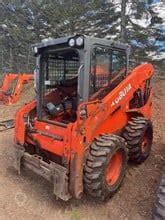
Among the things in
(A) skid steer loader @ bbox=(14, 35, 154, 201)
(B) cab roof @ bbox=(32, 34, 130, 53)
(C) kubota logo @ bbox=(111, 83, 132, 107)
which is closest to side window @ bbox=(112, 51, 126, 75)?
(A) skid steer loader @ bbox=(14, 35, 154, 201)

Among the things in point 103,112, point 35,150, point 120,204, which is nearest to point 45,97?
point 35,150

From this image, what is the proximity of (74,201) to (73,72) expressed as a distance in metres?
2.28

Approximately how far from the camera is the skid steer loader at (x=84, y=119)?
4422mm

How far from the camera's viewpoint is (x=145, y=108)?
6152 millimetres

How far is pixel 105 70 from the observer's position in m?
5.09

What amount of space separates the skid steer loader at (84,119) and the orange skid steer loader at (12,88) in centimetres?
750

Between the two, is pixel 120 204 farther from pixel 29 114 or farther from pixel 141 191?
pixel 29 114

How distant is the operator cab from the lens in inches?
182

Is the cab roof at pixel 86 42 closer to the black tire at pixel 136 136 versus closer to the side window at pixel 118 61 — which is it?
the side window at pixel 118 61

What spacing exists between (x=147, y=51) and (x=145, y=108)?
8278 mm

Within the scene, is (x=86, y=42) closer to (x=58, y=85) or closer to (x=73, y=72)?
(x=73, y=72)

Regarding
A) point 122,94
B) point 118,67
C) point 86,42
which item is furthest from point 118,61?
point 86,42

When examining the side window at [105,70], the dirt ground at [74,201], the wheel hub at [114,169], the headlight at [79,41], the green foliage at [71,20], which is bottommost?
the dirt ground at [74,201]

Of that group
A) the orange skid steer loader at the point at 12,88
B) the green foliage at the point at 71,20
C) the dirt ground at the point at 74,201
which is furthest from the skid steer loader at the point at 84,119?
the green foliage at the point at 71,20
